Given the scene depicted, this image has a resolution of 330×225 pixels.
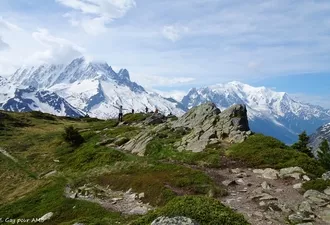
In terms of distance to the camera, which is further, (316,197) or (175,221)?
(316,197)

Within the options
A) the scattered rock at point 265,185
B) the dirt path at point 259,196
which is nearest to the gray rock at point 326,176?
the dirt path at point 259,196

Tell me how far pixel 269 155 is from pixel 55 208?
24.3 metres

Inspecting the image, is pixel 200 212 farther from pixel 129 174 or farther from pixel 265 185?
pixel 129 174

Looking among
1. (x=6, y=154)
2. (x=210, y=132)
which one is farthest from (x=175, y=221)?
(x=6, y=154)

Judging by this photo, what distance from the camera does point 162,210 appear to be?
1761 cm

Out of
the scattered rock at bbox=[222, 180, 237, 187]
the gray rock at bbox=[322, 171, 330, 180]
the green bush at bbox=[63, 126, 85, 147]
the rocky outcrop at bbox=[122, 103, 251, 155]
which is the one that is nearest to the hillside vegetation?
the green bush at bbox=[63, 126, 85, 147]

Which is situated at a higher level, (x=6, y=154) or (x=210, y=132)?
(x=210, y=132)

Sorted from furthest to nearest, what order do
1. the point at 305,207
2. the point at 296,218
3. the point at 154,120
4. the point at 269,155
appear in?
the point at 154,120, the point at 269,155, the point at 305,207, the point at 296,218

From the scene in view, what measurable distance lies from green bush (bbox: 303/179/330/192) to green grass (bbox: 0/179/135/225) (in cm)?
1604

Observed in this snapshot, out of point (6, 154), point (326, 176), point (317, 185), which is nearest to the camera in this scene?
point (317, 185)

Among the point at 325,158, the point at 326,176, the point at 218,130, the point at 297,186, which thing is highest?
the point at 218,130

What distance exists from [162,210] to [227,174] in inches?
916

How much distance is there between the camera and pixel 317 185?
106ft

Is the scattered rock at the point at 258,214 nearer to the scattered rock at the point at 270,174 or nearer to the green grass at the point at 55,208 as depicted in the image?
the green grass at the point at 55,208
